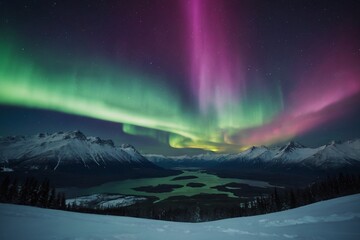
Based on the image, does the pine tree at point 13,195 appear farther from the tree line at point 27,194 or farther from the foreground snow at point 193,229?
the foreground snow at point 193,229

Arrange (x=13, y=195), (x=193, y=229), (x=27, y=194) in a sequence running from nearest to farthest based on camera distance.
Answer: (x=193, y=229)
(x=13, y=195)
(x=27, y=194)

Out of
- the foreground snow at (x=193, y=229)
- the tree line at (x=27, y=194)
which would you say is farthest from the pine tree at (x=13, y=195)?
the foreground snow at (x=193, y=229)

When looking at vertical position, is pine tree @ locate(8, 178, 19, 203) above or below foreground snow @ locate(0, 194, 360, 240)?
below

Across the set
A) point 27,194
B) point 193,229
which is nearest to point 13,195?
point 27,194

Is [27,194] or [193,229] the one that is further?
[27,194]

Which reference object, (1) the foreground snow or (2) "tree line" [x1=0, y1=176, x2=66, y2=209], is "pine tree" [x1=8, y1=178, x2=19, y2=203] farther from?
(1) the foreground snow

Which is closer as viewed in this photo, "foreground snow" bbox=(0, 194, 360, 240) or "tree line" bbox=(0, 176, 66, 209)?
"foreground snow" bbox=(0, 194, 360, 240)

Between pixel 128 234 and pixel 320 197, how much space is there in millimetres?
134261

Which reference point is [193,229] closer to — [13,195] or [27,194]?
[27,194]

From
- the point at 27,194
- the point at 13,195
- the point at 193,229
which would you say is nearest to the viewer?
the point at 193,229

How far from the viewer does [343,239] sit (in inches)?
373

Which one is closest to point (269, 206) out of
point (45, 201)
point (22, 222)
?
point (45, 201)

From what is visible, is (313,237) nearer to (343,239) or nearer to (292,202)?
(343,239)

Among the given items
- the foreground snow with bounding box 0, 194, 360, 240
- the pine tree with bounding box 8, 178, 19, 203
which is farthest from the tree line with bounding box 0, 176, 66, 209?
the foreground snow with bounding box 0, 194, 360, 240
